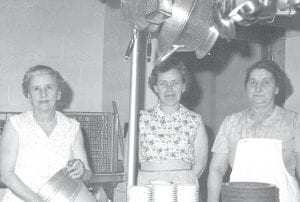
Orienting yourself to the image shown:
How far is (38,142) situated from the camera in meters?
2.09

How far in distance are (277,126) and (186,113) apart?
55cm

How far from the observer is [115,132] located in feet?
9.30

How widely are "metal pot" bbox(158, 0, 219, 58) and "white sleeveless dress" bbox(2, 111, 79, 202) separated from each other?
871 millimetres

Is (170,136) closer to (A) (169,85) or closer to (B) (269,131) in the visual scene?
(A) (169,85)

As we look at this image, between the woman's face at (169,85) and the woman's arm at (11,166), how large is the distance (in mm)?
741

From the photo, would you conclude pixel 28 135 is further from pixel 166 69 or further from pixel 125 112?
pixel 125 112

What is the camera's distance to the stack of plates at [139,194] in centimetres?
130

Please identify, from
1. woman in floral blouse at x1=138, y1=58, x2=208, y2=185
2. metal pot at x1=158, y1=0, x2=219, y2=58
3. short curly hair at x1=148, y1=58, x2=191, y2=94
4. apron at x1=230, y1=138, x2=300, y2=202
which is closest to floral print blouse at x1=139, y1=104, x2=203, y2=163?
woman in floral blouse at x1=138, y1=58, x2=208, y2=185

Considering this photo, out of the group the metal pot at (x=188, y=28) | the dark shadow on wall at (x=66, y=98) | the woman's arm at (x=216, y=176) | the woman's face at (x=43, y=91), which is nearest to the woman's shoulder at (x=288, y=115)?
the woman's arm at (x=216, y=176)

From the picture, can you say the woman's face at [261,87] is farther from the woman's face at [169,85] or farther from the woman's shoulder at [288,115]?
the woman's face at [169,85]

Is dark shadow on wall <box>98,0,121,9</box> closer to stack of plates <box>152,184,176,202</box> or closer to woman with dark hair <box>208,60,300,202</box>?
woman with dark hair <box>208,60,300,202</box>

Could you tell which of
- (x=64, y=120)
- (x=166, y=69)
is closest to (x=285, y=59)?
(x=166, y=69)

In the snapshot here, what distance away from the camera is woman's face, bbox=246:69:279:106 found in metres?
2.06

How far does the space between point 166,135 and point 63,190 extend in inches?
42.0
